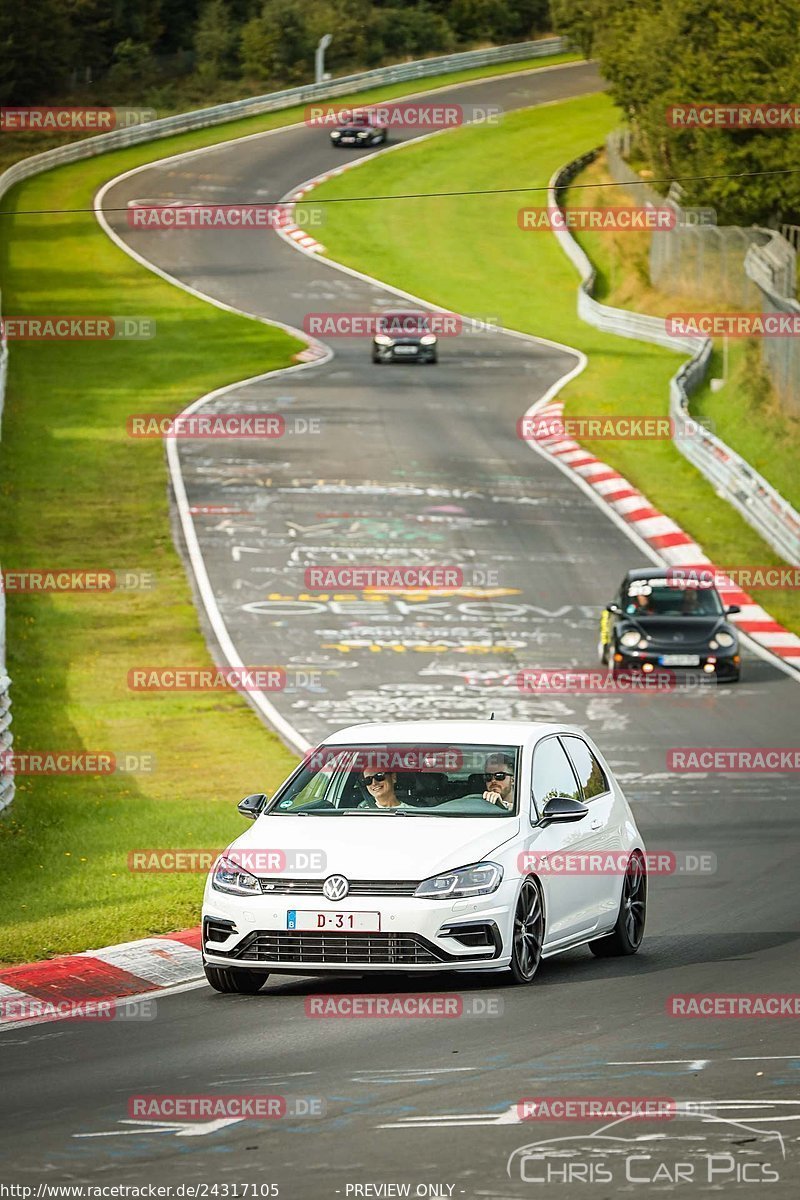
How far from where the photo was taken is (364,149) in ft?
278

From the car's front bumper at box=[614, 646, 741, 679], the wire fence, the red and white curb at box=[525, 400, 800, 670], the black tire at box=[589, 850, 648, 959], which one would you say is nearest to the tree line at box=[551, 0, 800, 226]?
the wire fence

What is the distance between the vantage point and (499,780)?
40.3 ft

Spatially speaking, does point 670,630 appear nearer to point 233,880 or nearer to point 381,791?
point 381,791

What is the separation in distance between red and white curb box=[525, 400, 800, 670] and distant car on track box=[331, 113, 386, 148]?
3941 cm

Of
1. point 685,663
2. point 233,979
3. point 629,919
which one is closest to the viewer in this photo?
point 233,979

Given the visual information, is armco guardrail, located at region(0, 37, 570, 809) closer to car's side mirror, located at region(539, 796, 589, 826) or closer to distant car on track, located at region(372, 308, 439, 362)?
distant car on track, located at region(372, 308, 439, 362)

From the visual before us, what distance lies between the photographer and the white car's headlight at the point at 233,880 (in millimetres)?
11453

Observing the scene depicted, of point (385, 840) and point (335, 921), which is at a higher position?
point (385, 840)

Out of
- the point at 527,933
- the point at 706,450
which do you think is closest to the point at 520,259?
the point at 706,450

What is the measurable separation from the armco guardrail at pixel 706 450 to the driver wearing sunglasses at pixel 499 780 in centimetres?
2276

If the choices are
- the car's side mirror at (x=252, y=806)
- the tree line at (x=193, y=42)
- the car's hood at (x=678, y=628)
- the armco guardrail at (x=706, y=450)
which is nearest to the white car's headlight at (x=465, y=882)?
the car's side mirror at (x=252, y=806)

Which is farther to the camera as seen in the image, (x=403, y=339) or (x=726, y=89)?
(x=726, y=89)

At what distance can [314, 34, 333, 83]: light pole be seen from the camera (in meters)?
94.5

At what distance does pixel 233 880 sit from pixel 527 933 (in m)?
1.66
